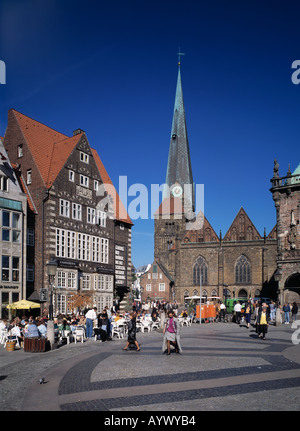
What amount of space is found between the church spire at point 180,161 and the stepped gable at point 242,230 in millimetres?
16568

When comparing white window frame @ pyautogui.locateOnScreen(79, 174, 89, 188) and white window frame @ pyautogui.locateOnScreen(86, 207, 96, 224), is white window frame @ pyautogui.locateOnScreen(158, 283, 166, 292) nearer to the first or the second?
white window frame @ pyautogui.locateOnScreen(86, 207, 96, 224)

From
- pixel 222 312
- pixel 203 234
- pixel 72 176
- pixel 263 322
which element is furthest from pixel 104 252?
pixel 203 234

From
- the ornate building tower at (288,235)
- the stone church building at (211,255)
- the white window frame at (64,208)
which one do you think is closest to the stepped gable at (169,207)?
the stone church building at (211,255)

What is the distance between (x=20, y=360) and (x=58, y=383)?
5444 millimetres

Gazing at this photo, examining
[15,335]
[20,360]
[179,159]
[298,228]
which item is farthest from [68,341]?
[179,159]

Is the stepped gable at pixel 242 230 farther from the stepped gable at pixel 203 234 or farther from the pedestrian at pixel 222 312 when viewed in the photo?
the pedestrian at pixel 222 312

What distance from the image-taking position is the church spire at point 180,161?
97.8 metres

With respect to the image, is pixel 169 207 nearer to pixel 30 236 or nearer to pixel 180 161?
pixel 180 161

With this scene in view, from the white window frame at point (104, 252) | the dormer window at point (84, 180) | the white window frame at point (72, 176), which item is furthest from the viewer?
the white window frame at point (104, 252)

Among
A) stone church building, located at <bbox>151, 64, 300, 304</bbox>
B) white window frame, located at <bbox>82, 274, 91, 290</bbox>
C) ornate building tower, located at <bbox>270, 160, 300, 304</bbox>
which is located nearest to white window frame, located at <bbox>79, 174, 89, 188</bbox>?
white window frame, located at <bbox>82, 274, 91, 290</bbox>

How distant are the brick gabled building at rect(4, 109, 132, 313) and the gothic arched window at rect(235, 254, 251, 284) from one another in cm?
3833

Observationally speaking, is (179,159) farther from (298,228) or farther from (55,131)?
(55,131)

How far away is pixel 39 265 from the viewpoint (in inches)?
1384
